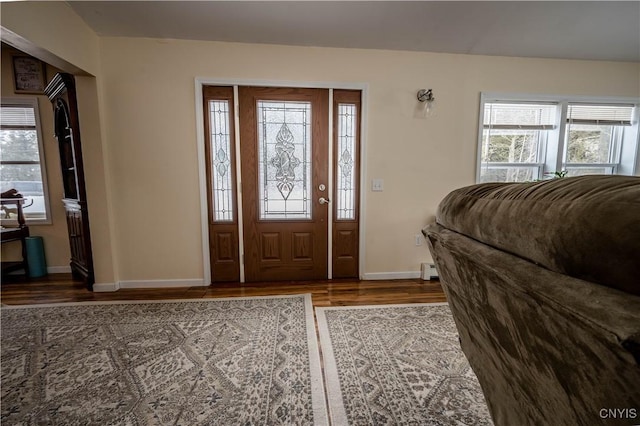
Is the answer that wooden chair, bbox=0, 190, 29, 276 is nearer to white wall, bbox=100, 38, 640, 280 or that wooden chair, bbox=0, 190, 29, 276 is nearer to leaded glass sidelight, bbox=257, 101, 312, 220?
white wall, bbox=100, 38, 640, 280

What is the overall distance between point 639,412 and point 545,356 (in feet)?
0.53

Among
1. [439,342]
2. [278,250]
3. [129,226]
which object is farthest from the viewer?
[278,250]

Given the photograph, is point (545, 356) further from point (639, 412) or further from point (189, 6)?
point (189, 6)

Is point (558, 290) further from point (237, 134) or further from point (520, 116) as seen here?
point (520, 116)

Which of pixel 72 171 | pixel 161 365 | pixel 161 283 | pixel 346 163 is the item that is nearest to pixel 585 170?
pixel 346 163

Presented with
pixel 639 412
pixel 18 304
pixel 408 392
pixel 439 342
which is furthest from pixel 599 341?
pixel 18 304

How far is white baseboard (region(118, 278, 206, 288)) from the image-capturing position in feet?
9.12

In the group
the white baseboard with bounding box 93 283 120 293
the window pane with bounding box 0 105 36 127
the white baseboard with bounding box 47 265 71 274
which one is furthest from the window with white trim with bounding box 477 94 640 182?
the window pane with bounding box 0 105 36 127

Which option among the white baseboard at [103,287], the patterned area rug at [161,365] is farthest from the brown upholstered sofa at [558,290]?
the white baseboard at [103,287]

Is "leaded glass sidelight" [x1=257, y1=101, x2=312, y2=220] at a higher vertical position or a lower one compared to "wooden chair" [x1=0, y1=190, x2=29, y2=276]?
higher

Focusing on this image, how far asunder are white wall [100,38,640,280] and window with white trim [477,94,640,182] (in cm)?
16

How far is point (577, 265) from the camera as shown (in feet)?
1.45

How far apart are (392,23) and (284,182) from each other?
70.4 inches

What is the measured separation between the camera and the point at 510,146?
312 cm
